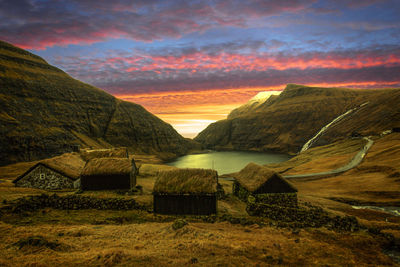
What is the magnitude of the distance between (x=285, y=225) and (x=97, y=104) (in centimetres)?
12677

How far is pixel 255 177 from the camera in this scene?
28.8m

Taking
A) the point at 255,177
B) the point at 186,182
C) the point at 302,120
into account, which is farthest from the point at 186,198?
the point at 302,120

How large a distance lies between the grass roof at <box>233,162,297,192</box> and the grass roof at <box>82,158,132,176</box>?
15213mm

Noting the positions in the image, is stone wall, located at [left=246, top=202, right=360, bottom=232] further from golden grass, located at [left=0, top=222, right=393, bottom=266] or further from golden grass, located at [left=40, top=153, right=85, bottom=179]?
golden grass, located at [left=40, top=153, right=85, bottom=179]

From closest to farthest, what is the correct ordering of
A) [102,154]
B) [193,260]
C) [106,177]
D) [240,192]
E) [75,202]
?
[193,260]
[75,202]
[106,177]
[240,192]
[102,154]

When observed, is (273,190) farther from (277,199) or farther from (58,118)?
(58,118)

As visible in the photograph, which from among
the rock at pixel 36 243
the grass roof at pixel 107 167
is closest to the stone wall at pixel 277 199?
the grass roof at pixel 107 167

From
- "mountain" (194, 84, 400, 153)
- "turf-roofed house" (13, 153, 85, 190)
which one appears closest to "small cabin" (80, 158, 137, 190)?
"turf-roofed house" (13, 153, 85, 190)

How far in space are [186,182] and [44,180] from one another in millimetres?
21669

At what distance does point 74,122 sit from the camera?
105 metres

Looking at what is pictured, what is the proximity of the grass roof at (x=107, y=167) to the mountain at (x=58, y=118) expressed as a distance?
178 feet

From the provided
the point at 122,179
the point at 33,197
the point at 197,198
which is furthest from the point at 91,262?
the point at 122,179

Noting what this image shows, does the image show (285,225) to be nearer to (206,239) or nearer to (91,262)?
(206,239)

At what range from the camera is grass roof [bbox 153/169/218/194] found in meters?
22.4
